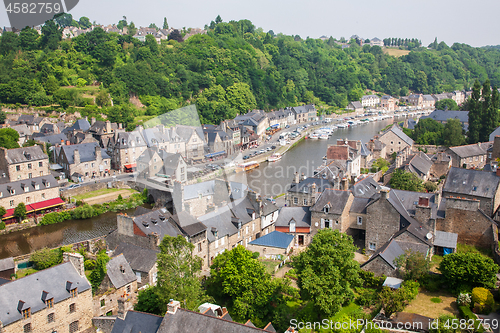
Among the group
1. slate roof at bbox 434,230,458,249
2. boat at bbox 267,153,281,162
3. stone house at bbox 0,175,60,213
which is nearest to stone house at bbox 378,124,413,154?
boat at bbox 267,153,281,162

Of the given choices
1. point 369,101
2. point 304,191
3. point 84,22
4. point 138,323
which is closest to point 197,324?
point 138,323

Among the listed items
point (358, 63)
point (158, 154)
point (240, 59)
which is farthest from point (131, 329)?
point (358, 63)

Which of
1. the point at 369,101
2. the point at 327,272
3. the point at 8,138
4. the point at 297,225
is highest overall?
the point at 369,101

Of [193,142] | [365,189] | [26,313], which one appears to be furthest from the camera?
[193,142]

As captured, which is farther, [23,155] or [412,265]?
[23,155]

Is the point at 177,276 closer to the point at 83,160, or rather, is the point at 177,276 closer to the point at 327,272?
the point at 327,272

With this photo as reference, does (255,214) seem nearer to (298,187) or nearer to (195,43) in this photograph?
(298,187)

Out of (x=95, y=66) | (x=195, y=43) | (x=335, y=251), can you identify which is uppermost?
(x=195, y=43)

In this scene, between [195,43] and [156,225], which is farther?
[195,43]
